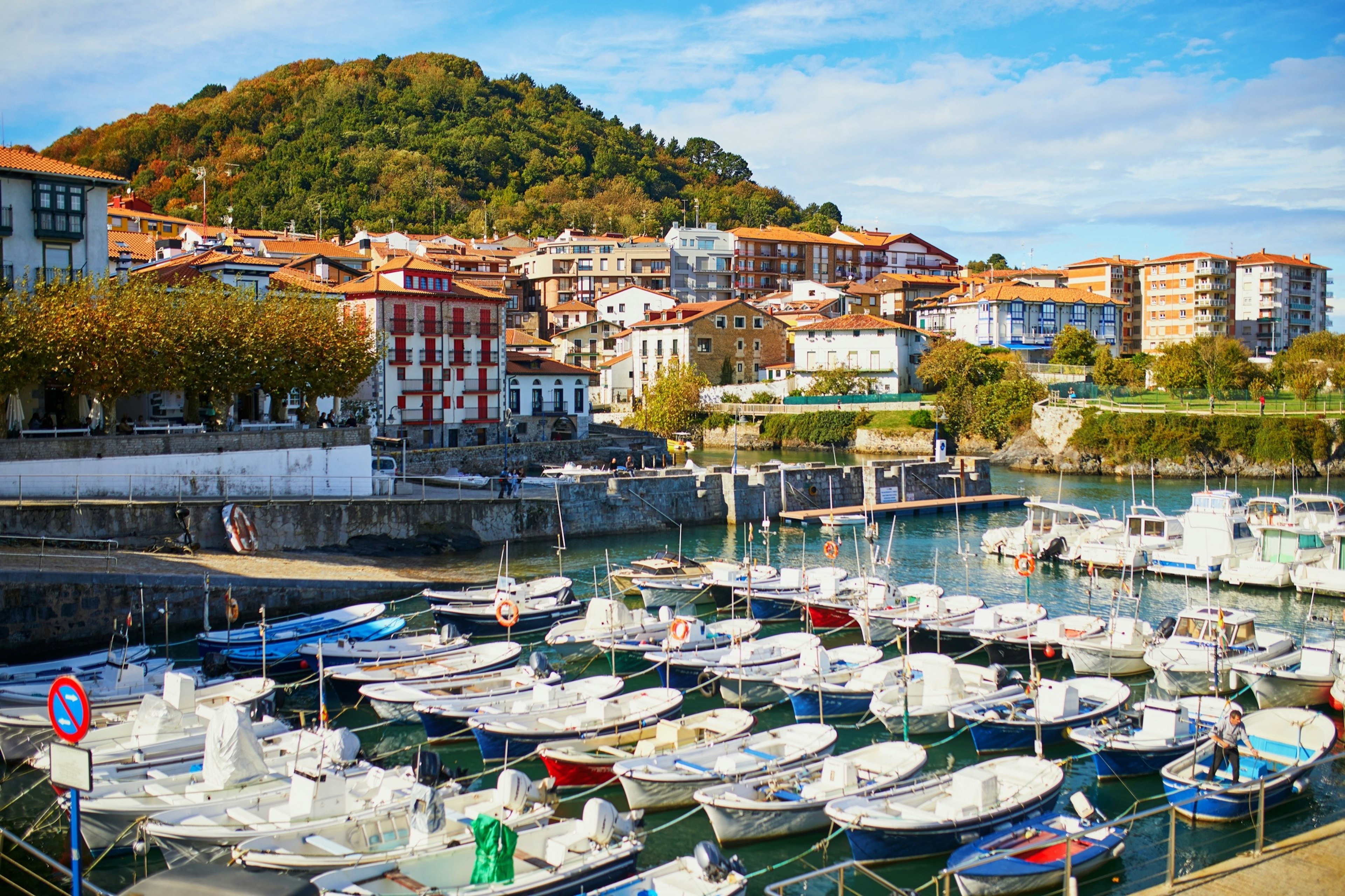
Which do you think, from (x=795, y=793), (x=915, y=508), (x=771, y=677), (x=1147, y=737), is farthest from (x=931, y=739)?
(x=915, y=508)

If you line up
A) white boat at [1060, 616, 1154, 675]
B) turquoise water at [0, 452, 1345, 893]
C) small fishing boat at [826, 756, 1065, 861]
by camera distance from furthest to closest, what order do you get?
white boat at [1060, 616, 1154, 675]
turquoise water at [0, 452, 1345, 893]
small fishing boat at [826, 756, 1065, 861]

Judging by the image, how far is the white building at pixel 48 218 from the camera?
42.2m

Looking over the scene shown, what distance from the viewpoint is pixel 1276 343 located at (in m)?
112

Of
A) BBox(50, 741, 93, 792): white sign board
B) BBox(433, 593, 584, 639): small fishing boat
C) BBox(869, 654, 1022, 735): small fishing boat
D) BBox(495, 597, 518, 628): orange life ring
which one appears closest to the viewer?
BBox(50, 741, 93, 792): white sign board

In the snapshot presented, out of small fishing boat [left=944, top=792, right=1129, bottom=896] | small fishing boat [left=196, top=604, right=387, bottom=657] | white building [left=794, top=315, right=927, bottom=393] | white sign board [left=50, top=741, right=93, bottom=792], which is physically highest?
white building [left=794, top=315, right=927, bottom=393]

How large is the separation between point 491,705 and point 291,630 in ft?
28.2

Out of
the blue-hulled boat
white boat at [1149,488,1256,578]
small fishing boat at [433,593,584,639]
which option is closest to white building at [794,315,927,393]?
white boat at [1149,488,1256,578]

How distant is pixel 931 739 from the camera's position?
22.2 metres

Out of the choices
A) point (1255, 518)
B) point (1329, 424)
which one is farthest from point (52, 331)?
point (1329, 424)

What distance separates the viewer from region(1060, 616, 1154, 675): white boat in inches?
1038

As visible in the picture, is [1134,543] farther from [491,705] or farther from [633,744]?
[491,705]

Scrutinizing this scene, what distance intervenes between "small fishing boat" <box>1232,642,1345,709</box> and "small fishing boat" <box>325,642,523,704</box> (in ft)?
52.3

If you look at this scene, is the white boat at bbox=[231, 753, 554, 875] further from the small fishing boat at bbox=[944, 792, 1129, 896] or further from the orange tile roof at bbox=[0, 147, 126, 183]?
the orange tile roof at bbox=[0, 147, 126, 183]

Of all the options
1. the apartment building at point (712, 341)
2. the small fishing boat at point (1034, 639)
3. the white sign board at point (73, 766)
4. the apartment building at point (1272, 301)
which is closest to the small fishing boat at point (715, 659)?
the small fishing boat at point (1034, 639)
